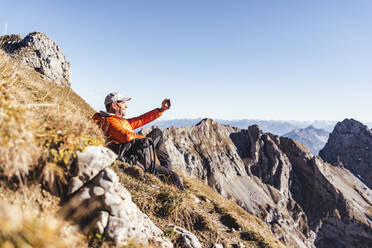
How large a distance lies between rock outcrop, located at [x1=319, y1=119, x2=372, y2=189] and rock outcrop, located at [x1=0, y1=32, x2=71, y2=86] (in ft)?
682

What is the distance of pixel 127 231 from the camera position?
4.36 metres

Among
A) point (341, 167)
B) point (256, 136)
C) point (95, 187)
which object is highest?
point (95, 187)

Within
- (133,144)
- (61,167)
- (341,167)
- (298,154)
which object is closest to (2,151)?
(61,167)

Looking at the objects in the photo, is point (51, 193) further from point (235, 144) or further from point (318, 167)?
point (318, 167)

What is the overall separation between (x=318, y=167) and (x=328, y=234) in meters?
39.6

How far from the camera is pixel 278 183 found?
125 m

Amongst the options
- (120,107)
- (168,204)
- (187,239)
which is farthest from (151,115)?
(187,239)

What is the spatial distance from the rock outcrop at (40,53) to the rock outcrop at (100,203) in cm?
5396

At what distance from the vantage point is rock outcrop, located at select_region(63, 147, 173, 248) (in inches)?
158

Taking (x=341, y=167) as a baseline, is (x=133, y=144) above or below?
above

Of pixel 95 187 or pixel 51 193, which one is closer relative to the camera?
pixel 51 193

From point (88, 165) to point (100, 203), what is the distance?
0.84 m

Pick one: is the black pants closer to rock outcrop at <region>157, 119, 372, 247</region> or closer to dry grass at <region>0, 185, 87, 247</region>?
dry grass at <region>0, 185, 87, 247</region>

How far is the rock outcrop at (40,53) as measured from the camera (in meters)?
49.8
